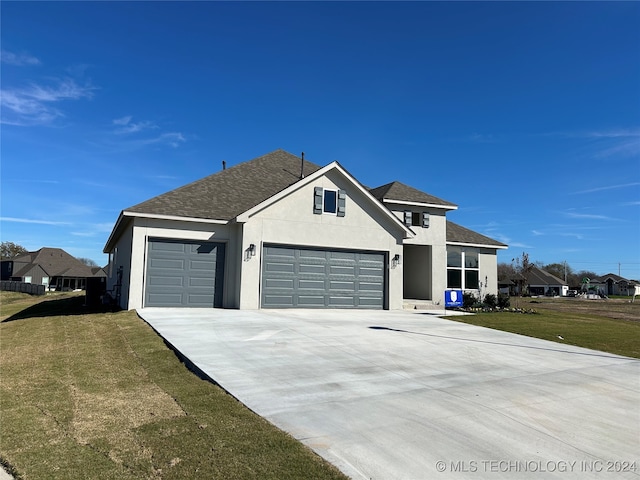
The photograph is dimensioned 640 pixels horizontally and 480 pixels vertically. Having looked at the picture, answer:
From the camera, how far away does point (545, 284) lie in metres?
82.1

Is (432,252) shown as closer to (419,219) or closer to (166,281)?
(419,219)

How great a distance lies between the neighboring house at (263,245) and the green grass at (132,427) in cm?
742

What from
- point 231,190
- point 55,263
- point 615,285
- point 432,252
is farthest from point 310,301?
point 615,285

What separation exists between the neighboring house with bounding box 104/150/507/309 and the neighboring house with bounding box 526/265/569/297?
73616 millimetres

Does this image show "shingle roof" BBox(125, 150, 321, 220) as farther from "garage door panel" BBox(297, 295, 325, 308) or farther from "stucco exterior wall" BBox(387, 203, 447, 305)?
"stucco exterior wall" BBox(387, 203, 447, 305)

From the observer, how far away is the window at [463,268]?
2355 cm

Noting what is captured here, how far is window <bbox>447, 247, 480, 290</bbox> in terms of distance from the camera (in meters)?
23.5

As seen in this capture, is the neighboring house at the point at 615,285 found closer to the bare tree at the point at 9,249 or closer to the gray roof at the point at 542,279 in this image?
the gray roof at the point at 542,279

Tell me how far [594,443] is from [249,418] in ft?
12.4

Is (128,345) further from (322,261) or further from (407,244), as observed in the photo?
(407,244)

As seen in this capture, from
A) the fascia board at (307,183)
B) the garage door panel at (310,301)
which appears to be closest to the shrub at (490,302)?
the fascia board at (307,183)

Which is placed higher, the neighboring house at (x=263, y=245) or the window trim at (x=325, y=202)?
the window trim at (x=325, y=202)

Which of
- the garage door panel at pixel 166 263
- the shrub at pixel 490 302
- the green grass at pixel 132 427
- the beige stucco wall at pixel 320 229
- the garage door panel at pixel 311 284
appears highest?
the beige stucco wall at pixel 320 229

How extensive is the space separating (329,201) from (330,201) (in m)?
0.05
